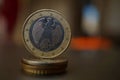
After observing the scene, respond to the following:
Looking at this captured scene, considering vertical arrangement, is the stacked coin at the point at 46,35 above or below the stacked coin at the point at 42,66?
above

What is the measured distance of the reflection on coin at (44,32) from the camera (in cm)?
76

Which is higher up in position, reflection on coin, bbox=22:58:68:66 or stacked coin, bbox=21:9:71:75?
stacked coin, bbox=21:9:71:75

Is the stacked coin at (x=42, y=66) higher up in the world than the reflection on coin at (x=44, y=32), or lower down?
lower down

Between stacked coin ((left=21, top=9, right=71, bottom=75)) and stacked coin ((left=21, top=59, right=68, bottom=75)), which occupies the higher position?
stacked coin ((left=21, top=9, right=71, bottom=75))

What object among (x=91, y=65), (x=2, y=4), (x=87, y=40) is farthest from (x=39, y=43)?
(x=87, y=40)

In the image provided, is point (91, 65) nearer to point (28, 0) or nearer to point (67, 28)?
point (67, 28)

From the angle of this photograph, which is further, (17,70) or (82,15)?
(82,15)

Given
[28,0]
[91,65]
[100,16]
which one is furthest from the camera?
[100,16]

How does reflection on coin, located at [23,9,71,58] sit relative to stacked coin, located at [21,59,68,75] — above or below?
above

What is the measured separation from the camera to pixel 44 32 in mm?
766

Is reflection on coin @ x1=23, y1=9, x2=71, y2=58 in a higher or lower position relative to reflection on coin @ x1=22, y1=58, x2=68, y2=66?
higher

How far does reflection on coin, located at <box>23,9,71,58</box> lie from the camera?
0.76 meters

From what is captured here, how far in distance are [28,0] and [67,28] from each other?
2.39 meters

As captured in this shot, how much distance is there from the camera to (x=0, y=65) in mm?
830
